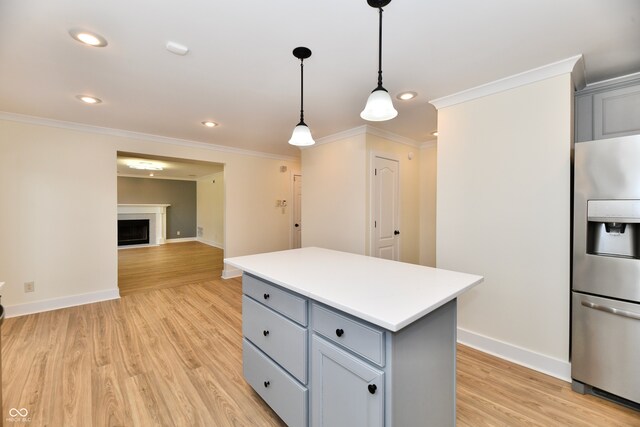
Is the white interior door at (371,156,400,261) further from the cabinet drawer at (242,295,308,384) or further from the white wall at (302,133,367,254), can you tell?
the cabinet drawer at (242,295,308,384)

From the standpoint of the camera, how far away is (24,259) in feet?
10.9

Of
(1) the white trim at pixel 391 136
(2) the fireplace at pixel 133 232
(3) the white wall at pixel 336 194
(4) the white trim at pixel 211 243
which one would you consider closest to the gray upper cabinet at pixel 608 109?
(1) the white trim at pixel 391 136

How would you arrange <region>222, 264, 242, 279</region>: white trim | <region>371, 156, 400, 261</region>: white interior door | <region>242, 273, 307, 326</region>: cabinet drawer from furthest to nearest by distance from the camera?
<region>222, 264, 242, 279</region>: white trim, <region>371, 156, 400, 261</region>: white interior door, <region>242, 273, 307, 326</region>: cabinet drawer

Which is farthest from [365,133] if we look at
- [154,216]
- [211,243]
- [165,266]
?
[154,216]

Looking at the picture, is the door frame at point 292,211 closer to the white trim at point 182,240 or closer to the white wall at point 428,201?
the white wall at point 428,201

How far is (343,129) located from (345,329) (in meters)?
3.06

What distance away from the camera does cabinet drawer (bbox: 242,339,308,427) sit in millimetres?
1506

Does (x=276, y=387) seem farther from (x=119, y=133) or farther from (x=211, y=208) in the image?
(x=211, y=208)

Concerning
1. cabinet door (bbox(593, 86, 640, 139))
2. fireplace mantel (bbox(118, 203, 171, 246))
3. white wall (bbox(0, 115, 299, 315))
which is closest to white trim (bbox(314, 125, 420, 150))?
cabinet door (bbox(593, 86, 640, 139))

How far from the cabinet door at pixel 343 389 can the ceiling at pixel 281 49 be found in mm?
1831

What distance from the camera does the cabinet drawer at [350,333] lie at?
114 cm

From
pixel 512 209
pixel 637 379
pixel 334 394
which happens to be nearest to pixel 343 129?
pixel 512 209

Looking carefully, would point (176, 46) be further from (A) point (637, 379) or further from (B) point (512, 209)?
(A) point (637, 379)

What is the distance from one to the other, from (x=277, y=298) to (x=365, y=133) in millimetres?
2670
